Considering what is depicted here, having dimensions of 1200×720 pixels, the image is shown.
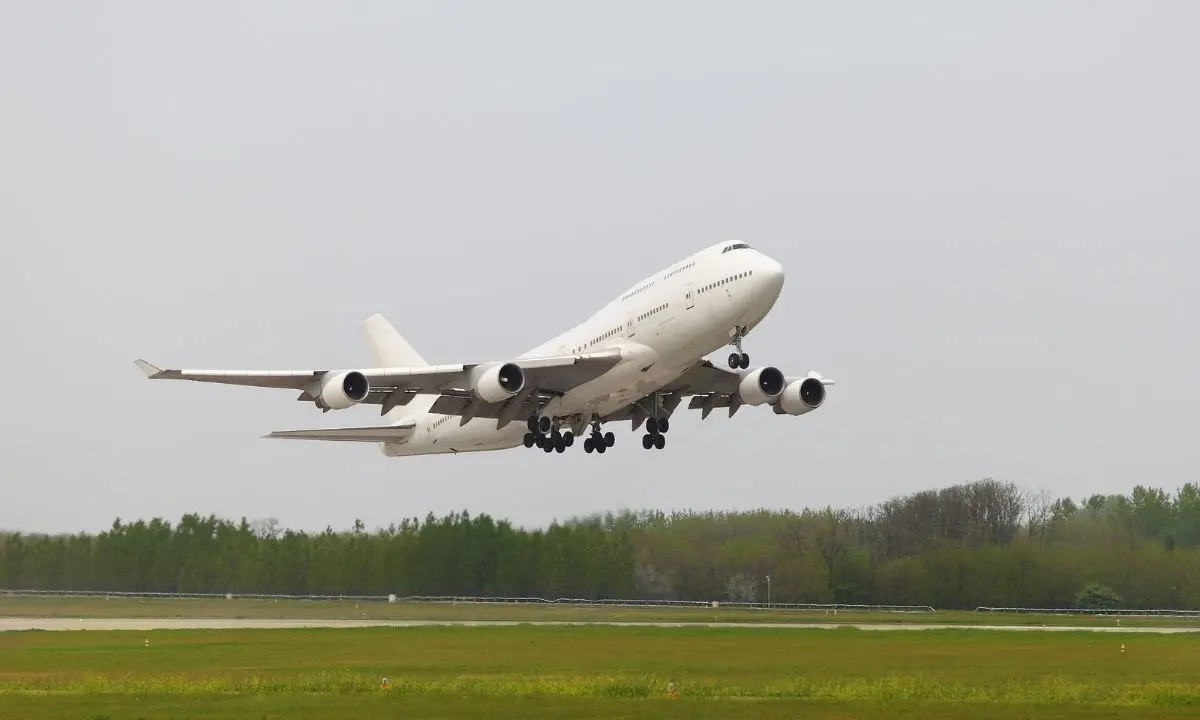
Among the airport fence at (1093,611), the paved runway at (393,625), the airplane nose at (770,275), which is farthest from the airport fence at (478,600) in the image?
the airplane nose at (770,275)

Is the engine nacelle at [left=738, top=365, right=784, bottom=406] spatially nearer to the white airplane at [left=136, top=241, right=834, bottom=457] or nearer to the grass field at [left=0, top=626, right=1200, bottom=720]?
the white airplane at [left=136, top=241, right=834, bottom=457]

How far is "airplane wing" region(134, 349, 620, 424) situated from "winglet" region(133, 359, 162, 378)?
15 cm

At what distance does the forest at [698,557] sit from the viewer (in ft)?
241

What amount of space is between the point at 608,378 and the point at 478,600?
29.0m

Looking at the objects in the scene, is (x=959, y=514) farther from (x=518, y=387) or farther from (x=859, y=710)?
(x=859, y=710)

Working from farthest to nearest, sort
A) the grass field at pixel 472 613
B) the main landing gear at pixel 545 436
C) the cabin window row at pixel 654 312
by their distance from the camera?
1. the grass field at pixel 472 613
2. the main landing gear at pixel 545 436
3. the cabin window row at pixel 654 312

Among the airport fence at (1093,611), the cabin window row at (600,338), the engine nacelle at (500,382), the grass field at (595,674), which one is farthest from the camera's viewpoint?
the airport fence at (1093,611)

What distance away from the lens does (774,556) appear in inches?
3125

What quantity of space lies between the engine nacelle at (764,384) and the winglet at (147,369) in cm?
2006

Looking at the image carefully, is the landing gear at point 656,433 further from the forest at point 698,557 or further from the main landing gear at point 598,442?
the forest at point 698,557

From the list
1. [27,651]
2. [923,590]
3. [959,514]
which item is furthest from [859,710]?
[959,514]

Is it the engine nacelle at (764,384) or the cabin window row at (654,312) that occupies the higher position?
the cabin window row at (654,312)

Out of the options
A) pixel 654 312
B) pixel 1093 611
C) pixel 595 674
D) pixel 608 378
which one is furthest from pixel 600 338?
pixel 1093 611

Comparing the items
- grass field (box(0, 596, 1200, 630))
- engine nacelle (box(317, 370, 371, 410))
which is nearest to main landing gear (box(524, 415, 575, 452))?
engine nacelle (box(317, 370, 371, 410))
